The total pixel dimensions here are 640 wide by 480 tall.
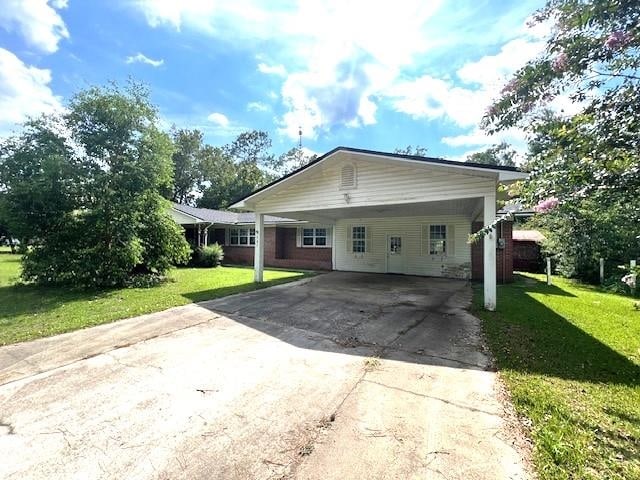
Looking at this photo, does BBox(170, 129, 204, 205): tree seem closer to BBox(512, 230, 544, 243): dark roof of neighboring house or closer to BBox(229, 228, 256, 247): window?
BBox(229, 228, 256, 247): window

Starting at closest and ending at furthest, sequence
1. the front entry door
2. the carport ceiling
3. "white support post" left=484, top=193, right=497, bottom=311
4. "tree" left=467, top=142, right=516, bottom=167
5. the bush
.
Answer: "white support post" left=484, top=193, right=497, bottom=311
the carport ceiling
the front entry door
the bush
"tree" left=467, top=142, right=516, bottom=167

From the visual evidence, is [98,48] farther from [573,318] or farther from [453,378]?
[573,318]

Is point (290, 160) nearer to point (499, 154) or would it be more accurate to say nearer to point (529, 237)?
point (499, 154)

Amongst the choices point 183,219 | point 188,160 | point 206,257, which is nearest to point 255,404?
point 206,257

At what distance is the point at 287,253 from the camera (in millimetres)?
18859

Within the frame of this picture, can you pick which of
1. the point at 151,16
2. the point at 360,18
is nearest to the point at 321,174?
the point at 360,18

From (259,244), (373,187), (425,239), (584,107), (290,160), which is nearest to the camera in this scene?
(584,107)

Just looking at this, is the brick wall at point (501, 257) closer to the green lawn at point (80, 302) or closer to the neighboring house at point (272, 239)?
the neighboring house at point (272, 239)

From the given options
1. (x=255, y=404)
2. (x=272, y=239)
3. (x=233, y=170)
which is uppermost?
(x=233, y=170)

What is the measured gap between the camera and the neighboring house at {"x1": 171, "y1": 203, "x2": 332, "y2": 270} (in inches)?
692

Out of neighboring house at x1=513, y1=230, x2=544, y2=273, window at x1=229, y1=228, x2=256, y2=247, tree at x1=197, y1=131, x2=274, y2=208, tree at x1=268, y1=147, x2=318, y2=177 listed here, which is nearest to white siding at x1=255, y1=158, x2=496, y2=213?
window at x1=229, y1=228, x2=256, y2=247

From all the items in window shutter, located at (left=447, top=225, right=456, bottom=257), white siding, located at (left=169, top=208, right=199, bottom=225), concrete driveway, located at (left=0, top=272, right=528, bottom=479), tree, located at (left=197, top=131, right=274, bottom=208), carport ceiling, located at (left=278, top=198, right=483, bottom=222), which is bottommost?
concrete driveway, located at (left=0, top=272, right=528, bottom=479)

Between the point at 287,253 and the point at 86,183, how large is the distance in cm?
1063

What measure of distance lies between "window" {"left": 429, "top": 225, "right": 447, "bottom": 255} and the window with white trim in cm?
567
